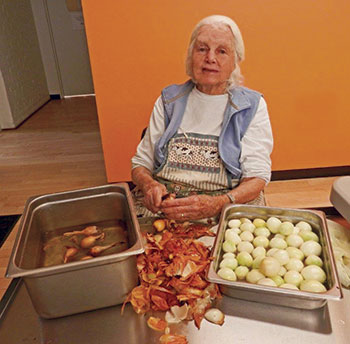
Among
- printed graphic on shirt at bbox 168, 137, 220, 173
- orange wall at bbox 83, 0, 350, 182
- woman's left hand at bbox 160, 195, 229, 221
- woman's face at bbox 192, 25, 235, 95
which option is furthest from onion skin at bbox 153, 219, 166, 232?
orange wall at bbox 83, 0, 350, 182

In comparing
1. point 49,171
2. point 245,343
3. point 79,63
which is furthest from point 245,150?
point 79,63

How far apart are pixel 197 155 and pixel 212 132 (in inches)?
5.1

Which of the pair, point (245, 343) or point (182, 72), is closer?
point (245, 343)

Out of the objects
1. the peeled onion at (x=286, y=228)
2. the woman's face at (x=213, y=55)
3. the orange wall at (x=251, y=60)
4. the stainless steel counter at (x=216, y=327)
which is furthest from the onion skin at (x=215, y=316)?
the orange wall at (x=251, y=60)

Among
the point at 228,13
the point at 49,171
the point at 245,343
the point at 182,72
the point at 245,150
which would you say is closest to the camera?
the point at 245,343

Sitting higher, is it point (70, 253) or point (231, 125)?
point (231, 125)

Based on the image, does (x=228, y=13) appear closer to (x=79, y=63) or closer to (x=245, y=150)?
(x=245, y=150)

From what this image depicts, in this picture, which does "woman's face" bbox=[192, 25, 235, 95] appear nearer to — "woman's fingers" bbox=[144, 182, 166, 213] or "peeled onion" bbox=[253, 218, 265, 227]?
"woman's fingers" bbox=[144, 182, 166, 213]

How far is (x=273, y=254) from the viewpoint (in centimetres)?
89

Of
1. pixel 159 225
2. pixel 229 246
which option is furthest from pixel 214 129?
pixel 229 246

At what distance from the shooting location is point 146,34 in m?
2.55

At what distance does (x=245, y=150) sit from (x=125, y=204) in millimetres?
638

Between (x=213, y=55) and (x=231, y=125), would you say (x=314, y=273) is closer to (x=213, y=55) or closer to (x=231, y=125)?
(x=231, y=125)

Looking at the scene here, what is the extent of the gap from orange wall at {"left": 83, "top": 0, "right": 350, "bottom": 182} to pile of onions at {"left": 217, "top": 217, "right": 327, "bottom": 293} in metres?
1.96
